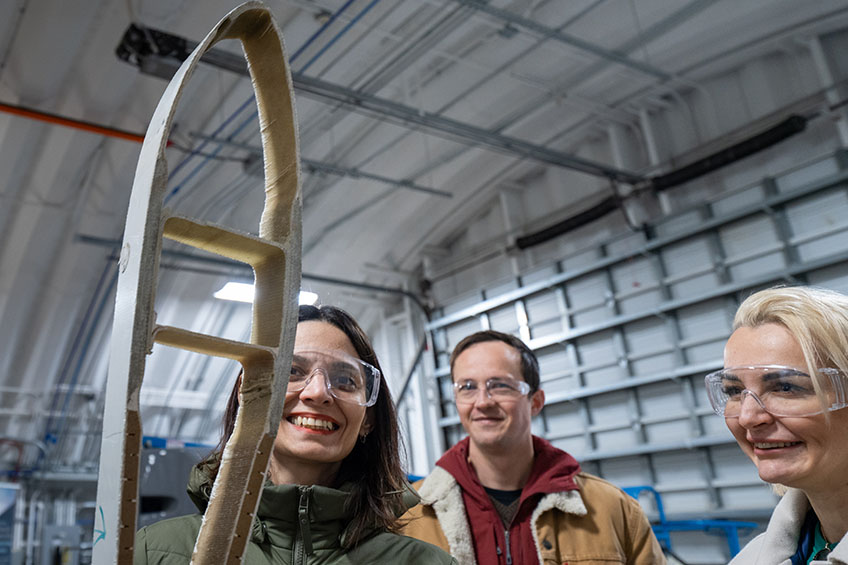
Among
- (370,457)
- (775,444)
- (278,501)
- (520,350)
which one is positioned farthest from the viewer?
(520,350)

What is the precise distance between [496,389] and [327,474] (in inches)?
48.8

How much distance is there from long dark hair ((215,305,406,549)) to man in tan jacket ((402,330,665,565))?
32.6 inches

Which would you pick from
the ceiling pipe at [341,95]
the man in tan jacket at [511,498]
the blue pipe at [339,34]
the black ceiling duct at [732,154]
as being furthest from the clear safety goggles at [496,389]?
the black ceiling duct at [732,154]

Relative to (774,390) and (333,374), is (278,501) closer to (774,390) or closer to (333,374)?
(333,374)

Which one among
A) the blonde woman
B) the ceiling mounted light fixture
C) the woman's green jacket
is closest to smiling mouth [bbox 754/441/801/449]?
the blonde woman

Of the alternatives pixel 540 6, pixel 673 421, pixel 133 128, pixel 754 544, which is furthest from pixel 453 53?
pixel 754 544

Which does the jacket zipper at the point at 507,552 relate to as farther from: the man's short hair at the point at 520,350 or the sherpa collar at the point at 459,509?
the man's short hair at the point at 520,350

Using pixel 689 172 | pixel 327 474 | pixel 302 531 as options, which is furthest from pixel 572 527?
pixel 689 172

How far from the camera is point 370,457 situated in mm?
1585

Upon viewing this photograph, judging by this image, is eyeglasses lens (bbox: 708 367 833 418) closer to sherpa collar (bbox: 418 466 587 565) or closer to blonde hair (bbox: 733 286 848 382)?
blonde hair (bbox: 733 286 848 382)

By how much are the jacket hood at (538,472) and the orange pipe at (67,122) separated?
4.49 meters

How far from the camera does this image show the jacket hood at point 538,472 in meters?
2.35

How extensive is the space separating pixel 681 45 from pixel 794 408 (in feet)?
19.0

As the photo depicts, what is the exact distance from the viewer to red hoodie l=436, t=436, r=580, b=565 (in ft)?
7.37
